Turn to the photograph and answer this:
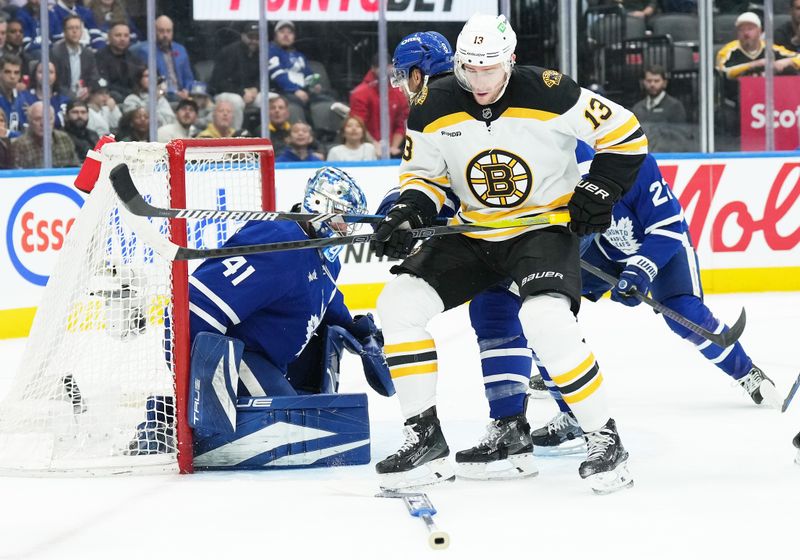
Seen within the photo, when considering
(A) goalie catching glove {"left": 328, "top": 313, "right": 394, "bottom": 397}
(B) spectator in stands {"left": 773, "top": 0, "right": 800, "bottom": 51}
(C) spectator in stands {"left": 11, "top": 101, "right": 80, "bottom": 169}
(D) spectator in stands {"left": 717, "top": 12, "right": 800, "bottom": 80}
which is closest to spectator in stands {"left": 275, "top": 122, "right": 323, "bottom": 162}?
(C) spectator in stands {"left": 11, "top": 101, "right": 80, "bottom": 169}

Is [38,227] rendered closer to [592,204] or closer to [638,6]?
[592,204]

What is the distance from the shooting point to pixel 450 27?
273 inches

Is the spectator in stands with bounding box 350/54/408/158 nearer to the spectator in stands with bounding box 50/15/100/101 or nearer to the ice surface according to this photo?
the spectator in stands with bounding box 50/15/100/101

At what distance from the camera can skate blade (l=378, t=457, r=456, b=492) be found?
2863 millimetres

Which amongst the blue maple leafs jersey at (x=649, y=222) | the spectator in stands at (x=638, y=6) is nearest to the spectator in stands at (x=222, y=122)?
the spectator in stands at (x=638, y=6)

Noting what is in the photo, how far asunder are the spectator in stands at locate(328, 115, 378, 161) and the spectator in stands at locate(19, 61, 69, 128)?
4.49 ft

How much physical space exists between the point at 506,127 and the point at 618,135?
0.83ft

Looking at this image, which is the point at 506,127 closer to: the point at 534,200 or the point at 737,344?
the point at 534,200

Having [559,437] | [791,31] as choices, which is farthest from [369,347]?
[791,31]

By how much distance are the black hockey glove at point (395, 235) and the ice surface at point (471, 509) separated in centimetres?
54

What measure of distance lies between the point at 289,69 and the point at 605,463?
4361 millimetres

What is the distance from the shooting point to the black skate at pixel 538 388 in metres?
4.20

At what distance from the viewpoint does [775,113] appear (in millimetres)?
7188

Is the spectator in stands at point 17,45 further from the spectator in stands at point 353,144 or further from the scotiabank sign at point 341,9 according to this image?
the spectator in stands at point 353,144
